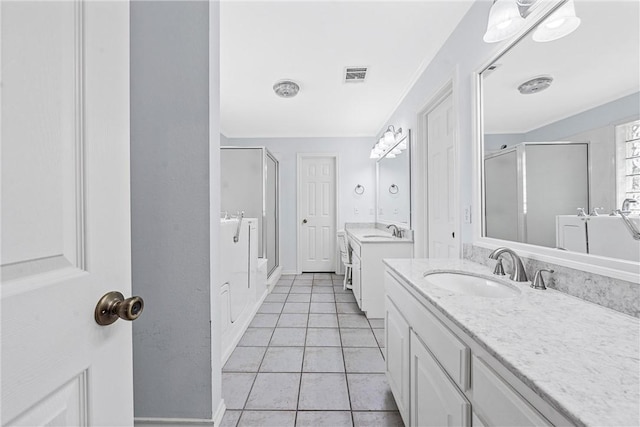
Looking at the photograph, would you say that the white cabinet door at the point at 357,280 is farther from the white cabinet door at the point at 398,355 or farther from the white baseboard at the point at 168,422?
the white baseboard at the point at 168,422

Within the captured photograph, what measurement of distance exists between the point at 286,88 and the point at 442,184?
1875 millimetres

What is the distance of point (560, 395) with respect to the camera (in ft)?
1.61

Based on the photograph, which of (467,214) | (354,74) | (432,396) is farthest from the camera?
(354,74)

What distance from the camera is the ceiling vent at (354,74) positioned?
2.69 metres

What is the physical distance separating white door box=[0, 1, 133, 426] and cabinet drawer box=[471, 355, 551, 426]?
0.81 meters

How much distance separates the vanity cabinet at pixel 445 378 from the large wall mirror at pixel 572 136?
58 centimetres

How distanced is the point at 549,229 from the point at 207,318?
1.55 metres

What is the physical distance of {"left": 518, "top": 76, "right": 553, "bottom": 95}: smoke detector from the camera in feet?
3.95

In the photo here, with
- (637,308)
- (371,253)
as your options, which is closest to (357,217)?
(371,253)

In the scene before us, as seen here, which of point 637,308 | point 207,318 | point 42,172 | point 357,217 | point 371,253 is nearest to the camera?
point 42,172

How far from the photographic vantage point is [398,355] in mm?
1429

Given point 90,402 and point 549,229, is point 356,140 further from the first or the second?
point 90,402

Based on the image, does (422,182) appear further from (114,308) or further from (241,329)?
(114,308)

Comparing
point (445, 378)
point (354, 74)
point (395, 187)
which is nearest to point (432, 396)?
point (445, 378)
